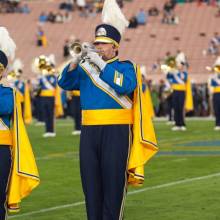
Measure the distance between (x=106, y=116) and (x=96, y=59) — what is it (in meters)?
0.56

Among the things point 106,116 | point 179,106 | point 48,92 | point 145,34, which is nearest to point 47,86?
point 48,92

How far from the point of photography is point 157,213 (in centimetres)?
1122

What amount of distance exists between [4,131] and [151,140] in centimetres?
127

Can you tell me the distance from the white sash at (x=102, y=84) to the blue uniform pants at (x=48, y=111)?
17.3 metres

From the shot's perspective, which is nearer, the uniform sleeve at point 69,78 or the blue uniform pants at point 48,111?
the uniform sleeve at point 69,78

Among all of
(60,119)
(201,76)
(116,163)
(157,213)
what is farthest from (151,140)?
(201,76)

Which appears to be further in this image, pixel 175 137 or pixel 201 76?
pixel 201 76

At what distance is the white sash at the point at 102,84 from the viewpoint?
28.7 feet

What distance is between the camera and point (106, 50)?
28.9ft

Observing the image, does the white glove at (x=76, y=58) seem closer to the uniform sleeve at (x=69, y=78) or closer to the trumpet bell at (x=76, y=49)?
the trumpet bell at (x=76, y=49)

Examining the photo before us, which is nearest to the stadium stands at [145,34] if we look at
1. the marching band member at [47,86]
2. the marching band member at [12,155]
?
the marching band member at [47,86]

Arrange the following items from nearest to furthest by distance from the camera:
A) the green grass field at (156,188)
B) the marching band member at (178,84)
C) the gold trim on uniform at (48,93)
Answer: the green grass field at (156,188) < the gold trim on uniform at (48,93) < the marching band member at (178,84)

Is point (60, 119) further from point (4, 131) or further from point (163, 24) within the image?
point (4, 131)

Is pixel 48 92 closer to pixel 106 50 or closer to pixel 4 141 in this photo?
pixel 4 141
